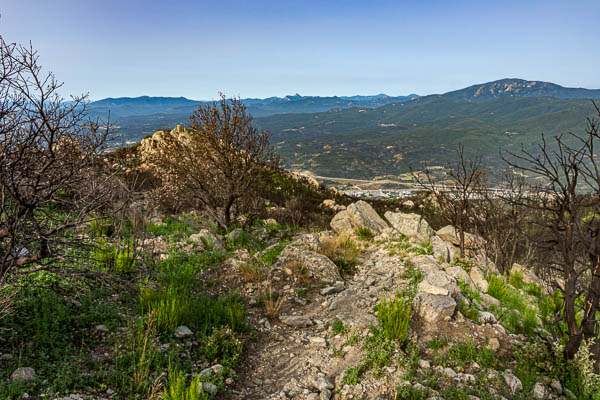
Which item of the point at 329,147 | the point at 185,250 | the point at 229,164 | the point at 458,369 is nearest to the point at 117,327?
the point at 185,250

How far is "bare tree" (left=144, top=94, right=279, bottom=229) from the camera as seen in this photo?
1074 centimetres

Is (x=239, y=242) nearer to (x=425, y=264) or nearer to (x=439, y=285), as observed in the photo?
(x=425, y=264)

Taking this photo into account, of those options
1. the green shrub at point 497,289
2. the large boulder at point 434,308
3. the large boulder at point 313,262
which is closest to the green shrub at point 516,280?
the green shrub at point 497,289

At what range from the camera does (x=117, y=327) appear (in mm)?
4168

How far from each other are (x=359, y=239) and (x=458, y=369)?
6.94 metres

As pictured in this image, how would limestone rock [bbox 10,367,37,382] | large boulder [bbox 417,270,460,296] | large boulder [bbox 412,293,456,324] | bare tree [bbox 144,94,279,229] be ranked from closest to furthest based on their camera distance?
limestone rock [bbox 10,367,37,382] → large boulder [bbox 412,293,456,324] → large boulder [bbox 417,270,460,296] → bare tree [bbox 144,94,279,229]

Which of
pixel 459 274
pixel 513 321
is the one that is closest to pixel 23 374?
pixel 513 321

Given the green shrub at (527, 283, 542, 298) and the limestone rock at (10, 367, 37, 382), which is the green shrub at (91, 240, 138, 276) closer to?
the limestone rock at (10, 367, 37, 382)

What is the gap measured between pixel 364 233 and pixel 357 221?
1.03 metres

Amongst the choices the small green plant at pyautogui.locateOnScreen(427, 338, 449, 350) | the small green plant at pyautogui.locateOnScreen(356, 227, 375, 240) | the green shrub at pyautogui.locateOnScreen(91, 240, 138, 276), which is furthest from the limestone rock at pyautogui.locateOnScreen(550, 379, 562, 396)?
the small green plant at pyautogui.locateOnScreen(356, 227, 375, 240)

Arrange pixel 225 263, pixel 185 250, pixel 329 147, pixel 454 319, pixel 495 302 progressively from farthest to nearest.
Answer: pixel 329 147 < pixel 185 250 < pixel 225 263 < pixel 495 302 < pixel 454 319

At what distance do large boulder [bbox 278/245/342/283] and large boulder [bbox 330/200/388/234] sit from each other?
4.60 metres

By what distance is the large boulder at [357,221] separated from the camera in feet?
40.0

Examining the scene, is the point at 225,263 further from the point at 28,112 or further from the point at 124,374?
the point at 28,112
